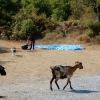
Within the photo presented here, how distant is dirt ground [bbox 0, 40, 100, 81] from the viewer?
70.9 ft

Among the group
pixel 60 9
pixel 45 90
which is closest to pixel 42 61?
pixel 45 90

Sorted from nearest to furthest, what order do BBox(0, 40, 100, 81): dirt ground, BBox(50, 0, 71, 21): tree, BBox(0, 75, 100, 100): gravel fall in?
BBox(0, 75, 100, 100): gravel → BBox(0, 40, 100, 81): dirt ground → BBox(50, 0, 71, 21): tree

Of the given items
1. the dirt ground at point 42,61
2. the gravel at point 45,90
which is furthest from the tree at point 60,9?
the gravel at point 45,90

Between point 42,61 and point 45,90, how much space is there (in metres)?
10.3

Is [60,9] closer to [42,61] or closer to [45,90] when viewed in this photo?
[42,61]

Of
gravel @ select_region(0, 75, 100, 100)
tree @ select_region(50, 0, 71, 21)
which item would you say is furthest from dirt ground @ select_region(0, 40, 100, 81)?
tree @ select_region(50, 0, 71, 21)

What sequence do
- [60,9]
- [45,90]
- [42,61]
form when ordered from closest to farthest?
[45,90] → [42,61] → [60,9]

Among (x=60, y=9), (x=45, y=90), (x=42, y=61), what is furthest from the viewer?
(x=60, y=9)

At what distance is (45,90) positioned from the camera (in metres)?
16.0

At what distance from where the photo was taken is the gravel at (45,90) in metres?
14.3

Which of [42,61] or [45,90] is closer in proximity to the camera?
[45,90]

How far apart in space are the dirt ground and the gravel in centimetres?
153

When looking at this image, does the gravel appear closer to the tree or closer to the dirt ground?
the dirt ground

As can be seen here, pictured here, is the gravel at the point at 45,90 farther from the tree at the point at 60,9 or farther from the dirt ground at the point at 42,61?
the tree at the point at 60,9
